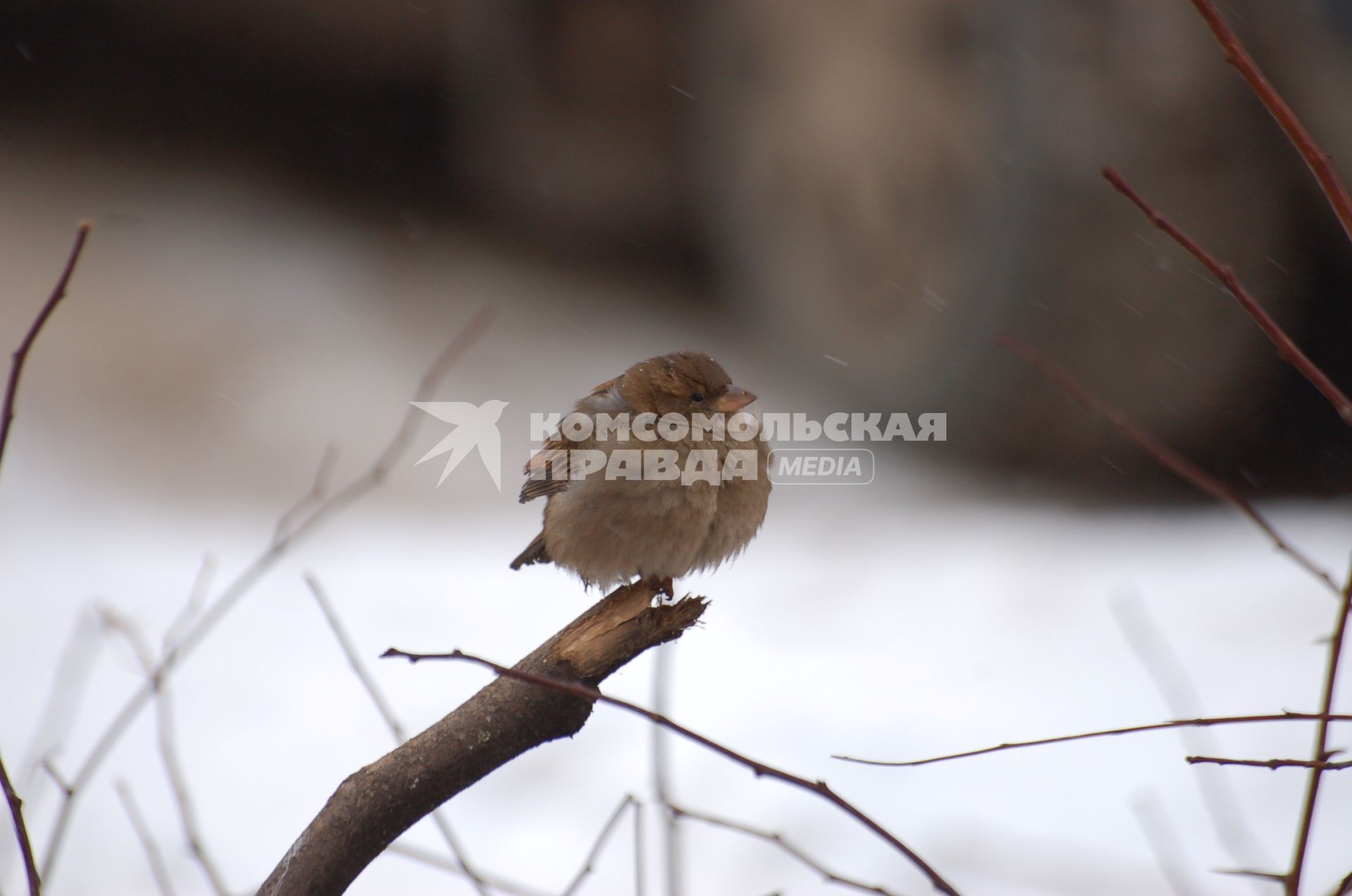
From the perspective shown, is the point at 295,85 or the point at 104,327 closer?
the point at 104,327

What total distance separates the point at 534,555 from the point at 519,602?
128 cm

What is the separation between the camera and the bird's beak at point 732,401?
61.2 inches

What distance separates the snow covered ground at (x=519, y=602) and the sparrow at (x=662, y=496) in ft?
0.98

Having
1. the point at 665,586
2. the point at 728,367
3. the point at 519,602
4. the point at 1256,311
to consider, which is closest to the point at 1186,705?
the point at 665,586

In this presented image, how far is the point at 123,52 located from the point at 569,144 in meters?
2.15

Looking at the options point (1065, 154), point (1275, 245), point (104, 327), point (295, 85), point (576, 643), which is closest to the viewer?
point (576, 643)

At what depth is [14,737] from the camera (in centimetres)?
243

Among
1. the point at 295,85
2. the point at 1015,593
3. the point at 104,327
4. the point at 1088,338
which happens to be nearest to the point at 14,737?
the point at 104,327

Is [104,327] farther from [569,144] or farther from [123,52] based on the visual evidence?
[569,144]

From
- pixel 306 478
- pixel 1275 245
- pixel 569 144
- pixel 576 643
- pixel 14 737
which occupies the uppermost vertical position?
pixel 569 144

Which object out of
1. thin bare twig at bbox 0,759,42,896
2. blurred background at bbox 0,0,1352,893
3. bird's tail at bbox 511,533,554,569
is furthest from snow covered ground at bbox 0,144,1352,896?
thin bare twig at bbox 0,759,42,896

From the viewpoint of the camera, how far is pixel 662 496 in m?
1.54

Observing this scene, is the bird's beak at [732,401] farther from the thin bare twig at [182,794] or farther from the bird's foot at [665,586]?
the thin bare twig at [182,794]

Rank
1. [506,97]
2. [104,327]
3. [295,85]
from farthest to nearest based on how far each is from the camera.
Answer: [295,85] → [506,97] → [104,327]
